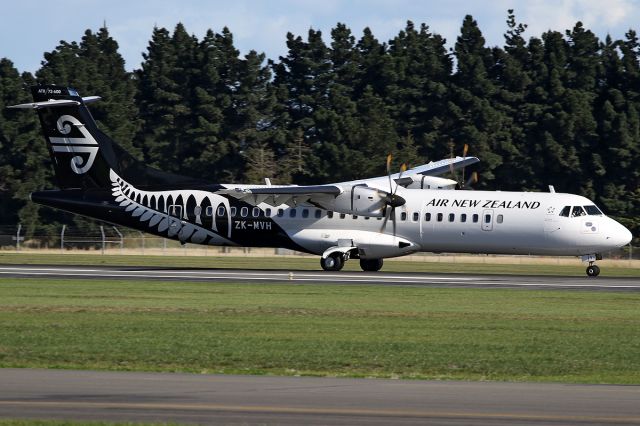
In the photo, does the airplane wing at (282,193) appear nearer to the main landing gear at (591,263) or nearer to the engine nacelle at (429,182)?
the engine nacelle at (429,182)

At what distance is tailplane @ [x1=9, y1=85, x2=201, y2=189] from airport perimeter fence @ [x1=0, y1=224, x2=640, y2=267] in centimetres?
1811

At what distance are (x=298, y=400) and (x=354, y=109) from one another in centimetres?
7593

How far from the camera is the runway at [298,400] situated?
1180 cm

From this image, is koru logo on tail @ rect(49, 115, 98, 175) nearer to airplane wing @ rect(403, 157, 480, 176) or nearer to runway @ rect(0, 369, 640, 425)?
airplane wing @ rect(403, 157, 480, 176)

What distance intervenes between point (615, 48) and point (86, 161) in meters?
60.3

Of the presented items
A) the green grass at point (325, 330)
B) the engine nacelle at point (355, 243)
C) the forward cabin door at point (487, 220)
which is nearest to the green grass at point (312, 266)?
the engine nacelle at point (355, 243)

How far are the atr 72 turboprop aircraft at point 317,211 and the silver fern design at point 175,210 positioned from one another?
0.12ft

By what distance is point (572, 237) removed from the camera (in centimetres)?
4038

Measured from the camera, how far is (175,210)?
142 feet

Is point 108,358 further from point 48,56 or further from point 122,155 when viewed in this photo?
point 48,56

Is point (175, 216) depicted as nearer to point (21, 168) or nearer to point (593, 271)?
point (593, 271)

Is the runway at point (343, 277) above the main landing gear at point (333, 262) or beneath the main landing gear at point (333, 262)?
beneath

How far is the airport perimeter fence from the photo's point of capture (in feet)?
203

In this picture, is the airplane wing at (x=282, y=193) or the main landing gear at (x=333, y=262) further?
the main landing gear at (x=333, y=262)
